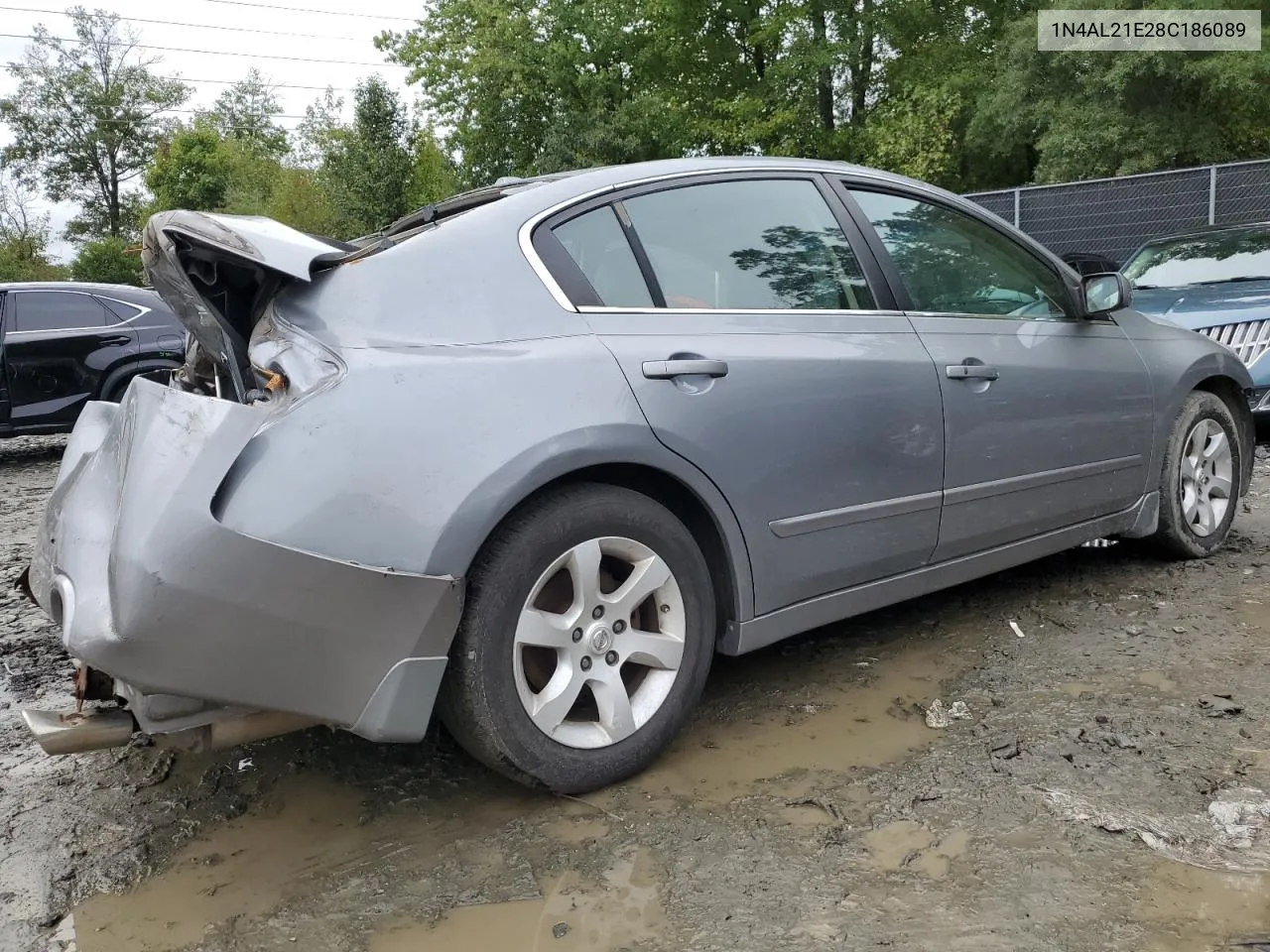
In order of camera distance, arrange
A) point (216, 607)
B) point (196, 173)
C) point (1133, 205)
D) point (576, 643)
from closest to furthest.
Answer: point (216, 607) < point (576, 643) < point (1133, 205) < point (196, 173)

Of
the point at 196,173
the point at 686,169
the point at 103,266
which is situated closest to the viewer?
the point at 686,169

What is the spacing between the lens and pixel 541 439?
7.44 feet

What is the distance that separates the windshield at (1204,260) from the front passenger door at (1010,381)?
413 centimetres

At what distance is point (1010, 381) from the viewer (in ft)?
10.9

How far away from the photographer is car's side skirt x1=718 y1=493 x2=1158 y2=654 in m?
2.75

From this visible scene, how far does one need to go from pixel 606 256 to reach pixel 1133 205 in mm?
13483

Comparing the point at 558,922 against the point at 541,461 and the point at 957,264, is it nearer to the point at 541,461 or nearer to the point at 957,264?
the point at 541,461

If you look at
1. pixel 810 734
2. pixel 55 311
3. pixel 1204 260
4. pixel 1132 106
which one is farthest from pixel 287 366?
pixel 1132 106

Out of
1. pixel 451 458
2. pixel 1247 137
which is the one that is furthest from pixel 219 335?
pixel 1247 137

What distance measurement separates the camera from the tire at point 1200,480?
4.09 m

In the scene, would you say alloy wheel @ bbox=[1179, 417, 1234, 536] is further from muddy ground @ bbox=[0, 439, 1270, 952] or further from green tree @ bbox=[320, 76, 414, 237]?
green tree @ bbox=[320, 76, 414, 237]

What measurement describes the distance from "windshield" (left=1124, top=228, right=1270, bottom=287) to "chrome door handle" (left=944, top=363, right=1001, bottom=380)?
16.2 feet

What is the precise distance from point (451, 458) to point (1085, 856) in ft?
5.25

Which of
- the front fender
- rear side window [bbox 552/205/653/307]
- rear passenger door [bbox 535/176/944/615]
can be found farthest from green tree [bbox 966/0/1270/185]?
rear side window [bbox 552/205/653/307]
